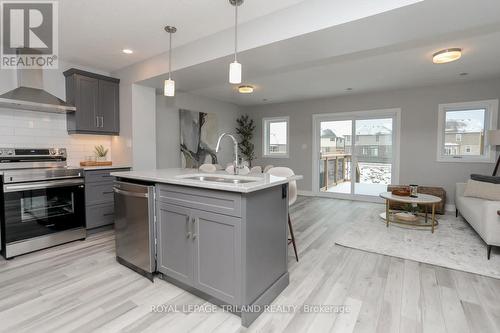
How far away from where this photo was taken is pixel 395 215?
4055 millimetres

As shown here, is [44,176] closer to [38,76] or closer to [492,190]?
[38,76]

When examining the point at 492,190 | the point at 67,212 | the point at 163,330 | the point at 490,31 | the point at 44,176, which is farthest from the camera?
the point at 492,190

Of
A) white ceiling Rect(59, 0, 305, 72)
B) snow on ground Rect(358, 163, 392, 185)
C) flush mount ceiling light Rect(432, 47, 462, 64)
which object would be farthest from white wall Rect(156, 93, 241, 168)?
flush mount ceiling light Rect(432, 47, 462, 64)

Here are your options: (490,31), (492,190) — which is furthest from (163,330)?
(492,190)

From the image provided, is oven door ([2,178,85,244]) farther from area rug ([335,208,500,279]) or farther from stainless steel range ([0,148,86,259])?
area rug ([335,208,500,279])

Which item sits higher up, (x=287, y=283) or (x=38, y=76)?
(x=38, y=76)

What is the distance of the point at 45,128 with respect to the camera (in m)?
3.55

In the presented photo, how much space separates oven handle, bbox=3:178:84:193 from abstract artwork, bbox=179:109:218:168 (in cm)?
244

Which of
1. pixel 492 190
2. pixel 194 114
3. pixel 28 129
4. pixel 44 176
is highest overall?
pixel 194 114

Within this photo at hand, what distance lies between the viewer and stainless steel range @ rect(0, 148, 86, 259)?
2707 mm

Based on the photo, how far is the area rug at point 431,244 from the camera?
2.59 m

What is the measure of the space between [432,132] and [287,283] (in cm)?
479

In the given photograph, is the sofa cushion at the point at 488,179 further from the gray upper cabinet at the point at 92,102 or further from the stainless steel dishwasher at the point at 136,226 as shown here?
the gray upper cabinet at the point at 92,102
